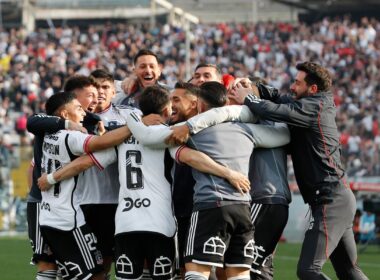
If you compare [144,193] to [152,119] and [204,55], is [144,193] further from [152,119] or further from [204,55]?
[204,55]

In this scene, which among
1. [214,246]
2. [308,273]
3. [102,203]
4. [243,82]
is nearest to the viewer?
[214,246]

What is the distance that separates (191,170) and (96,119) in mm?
1174

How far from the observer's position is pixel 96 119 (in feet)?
36.2

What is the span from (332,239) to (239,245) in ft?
3.48

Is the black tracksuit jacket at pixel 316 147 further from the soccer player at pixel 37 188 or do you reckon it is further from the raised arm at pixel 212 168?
the soccer player at pixel 37 188

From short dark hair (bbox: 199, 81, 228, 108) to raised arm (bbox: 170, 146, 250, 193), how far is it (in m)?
0.52

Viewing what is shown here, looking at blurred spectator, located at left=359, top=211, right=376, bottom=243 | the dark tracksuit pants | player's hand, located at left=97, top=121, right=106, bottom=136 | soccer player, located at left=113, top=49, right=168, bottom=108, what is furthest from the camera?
blurred spectator, located at left=359, top=211, right=376, bottom=243

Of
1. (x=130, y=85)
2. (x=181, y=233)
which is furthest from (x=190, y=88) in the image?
(x=130, y=85)

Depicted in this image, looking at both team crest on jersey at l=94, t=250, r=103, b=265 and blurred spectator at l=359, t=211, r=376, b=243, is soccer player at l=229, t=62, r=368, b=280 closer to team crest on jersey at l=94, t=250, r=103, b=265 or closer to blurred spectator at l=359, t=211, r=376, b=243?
team crest on jersey at l=94, t=250, r=103, b=265

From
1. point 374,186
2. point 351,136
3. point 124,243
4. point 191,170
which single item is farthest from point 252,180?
point 351,136

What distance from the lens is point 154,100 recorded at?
390 inches

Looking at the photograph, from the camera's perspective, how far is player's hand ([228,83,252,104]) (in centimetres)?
1055

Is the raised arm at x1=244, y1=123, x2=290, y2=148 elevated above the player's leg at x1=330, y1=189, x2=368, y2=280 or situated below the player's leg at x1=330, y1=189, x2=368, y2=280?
above

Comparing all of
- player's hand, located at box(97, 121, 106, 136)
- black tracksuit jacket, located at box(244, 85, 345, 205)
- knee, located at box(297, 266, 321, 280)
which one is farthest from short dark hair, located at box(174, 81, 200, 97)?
knee, located at box(297, 266, 321, 280)
